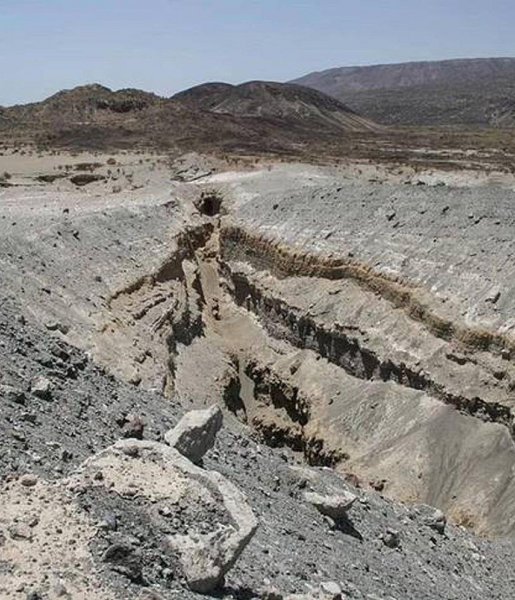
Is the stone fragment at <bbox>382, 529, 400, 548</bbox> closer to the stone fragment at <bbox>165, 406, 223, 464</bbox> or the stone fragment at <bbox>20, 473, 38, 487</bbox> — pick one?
the stone fragment at <bbox>165, 406, 223, 464</bbox>


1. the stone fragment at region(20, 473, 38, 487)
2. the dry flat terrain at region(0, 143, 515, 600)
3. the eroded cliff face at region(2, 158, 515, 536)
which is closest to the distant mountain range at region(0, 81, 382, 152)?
the dry flat terrain at region(0, 143, 515, 600)

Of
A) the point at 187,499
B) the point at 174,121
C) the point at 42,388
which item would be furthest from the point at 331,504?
the point at 174,121

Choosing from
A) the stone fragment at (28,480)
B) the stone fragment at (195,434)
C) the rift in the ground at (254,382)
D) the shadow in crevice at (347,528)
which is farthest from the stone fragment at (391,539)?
the stone fragment at (28,480)

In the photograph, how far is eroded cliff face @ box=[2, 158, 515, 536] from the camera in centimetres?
2033

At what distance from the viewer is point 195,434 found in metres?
11.2

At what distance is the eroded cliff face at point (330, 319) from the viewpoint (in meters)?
20.3

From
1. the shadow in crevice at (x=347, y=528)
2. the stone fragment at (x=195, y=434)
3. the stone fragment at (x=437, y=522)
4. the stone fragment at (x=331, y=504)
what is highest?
the stone fragment at (x=195, y=434)

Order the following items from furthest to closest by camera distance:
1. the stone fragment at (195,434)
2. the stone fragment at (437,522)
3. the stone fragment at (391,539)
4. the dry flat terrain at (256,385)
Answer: the stone fragment at (437,522), the stone fragment at (391,539), the stone fragment at (195,434), the dry flat terrain at (256,385)

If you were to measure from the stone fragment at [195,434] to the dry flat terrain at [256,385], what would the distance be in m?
0.07

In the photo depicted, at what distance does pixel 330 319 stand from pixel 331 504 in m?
13.7

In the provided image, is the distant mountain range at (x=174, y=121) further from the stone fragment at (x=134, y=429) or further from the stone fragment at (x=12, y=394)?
the stone fragment at (x=12, y=394)

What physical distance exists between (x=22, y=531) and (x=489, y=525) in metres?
12.6

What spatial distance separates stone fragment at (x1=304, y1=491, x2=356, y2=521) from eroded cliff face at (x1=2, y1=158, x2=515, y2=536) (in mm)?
6371

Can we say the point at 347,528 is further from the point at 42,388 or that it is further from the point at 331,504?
the point at 42,388
